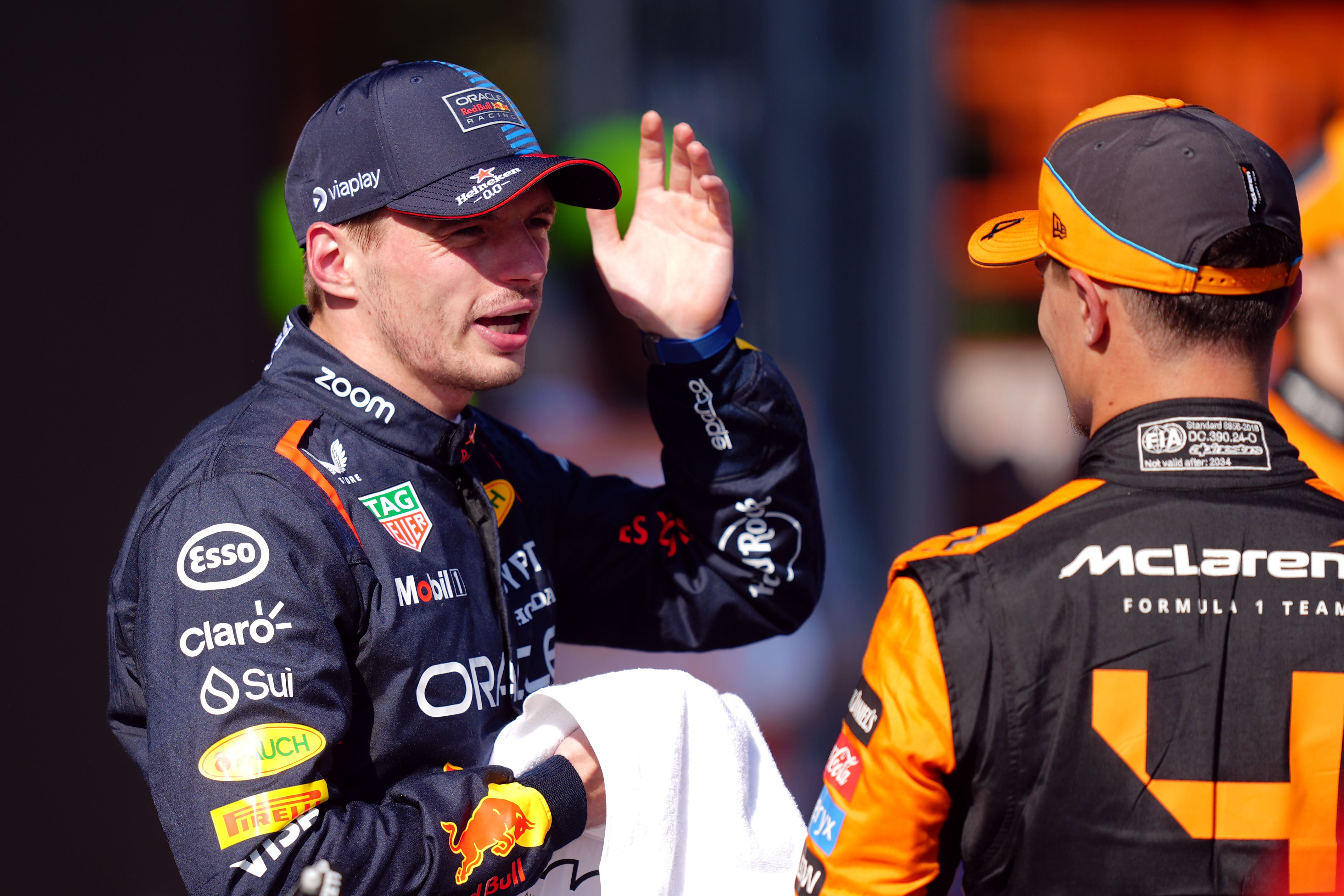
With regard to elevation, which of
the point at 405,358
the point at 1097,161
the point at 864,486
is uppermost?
the point at 1097,161

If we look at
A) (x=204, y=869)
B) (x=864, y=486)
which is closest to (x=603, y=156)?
(x=864, y=486)

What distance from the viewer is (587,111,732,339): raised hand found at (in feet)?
7.18

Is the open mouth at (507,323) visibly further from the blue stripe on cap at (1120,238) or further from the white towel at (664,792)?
the blue stripe on cap at (1120,238)

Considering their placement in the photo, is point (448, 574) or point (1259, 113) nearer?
point (448, 574)

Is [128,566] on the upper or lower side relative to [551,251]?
upper

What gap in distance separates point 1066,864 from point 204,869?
1007 millimetres

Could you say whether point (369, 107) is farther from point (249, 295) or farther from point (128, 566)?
point (249, 295)

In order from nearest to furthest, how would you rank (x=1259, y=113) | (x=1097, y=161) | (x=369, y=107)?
(x=1097, y=161) → (x=369, y=107) → (x=1259, y=113)

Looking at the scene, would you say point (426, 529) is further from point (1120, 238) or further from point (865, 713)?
point (1120, 238)

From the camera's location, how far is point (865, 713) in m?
1.42

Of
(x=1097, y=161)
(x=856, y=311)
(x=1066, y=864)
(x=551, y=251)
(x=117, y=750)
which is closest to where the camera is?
(x=1066, y=864)

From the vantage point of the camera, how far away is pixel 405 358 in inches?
75.2

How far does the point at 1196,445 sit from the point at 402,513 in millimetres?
1056

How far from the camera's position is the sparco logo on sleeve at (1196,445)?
4.52 feet
